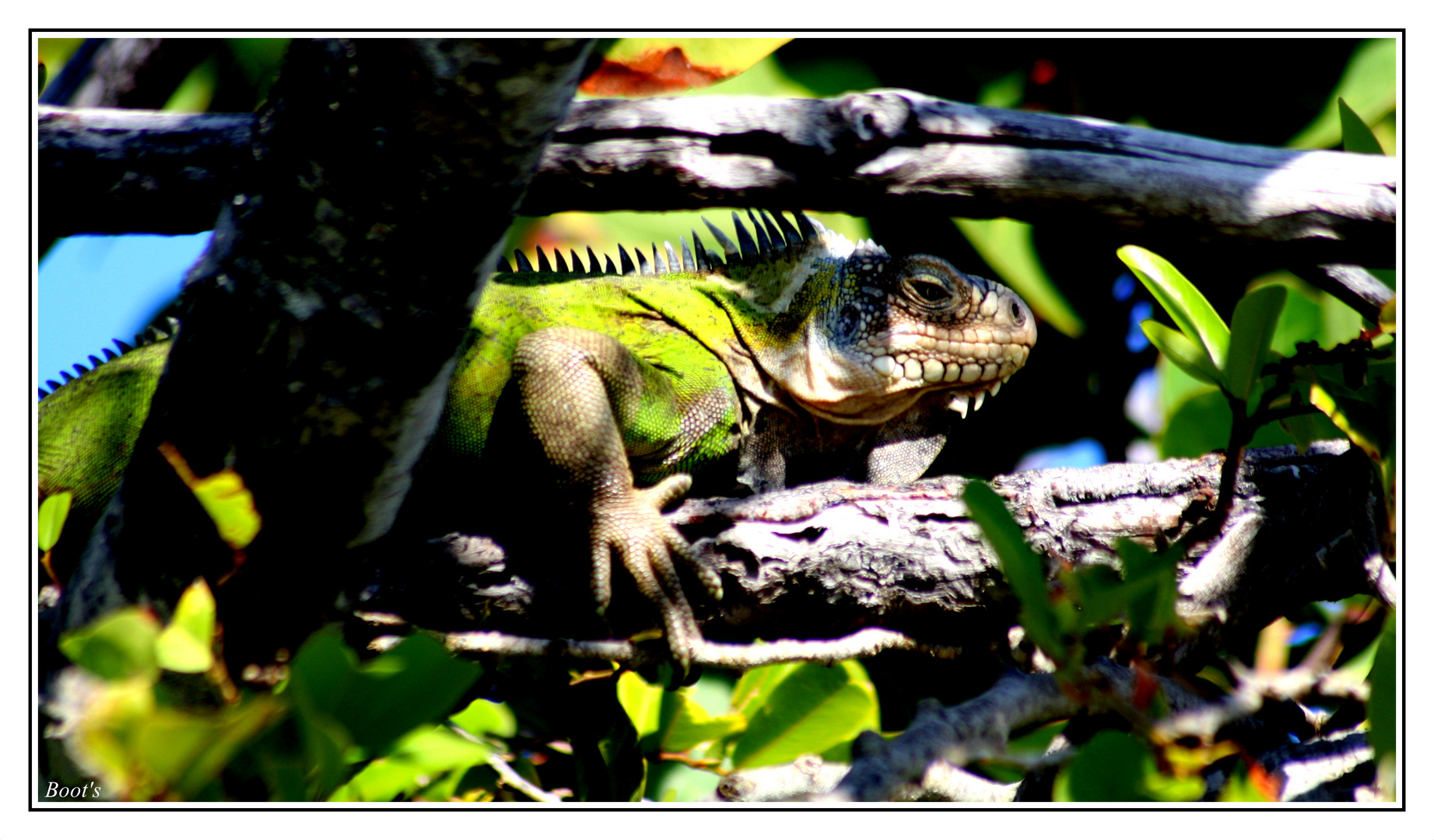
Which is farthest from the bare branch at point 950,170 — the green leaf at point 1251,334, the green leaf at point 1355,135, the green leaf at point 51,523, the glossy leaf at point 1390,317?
the green leaf at point 51,523

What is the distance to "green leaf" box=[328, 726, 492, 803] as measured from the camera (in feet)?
5.32

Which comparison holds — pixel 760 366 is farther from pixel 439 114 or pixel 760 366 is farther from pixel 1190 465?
pixel 439 114

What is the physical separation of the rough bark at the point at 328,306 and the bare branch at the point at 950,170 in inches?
39.1

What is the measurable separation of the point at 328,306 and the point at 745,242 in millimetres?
2717

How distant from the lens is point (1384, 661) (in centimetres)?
166

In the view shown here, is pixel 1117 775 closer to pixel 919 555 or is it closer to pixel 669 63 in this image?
pixel 919 555

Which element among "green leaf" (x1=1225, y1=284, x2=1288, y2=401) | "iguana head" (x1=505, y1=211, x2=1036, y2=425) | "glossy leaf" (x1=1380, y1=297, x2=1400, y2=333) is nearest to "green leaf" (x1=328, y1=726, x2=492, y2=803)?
"green leaf" (x1=1225, y1=284, x2=1288, y2=401)

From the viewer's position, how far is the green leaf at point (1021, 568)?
1.54m

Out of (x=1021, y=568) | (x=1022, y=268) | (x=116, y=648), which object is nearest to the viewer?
(x=116, y=648)

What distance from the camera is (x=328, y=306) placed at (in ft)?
6.27

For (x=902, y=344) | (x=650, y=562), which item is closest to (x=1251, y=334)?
(x=650, y=562)

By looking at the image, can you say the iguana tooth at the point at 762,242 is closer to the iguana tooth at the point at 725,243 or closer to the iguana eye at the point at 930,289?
the iguana tooth at the point at 725,243

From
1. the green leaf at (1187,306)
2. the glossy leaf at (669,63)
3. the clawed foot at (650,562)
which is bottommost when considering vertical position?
the clawed foot at (650,562)

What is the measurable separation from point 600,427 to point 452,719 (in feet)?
3.17
